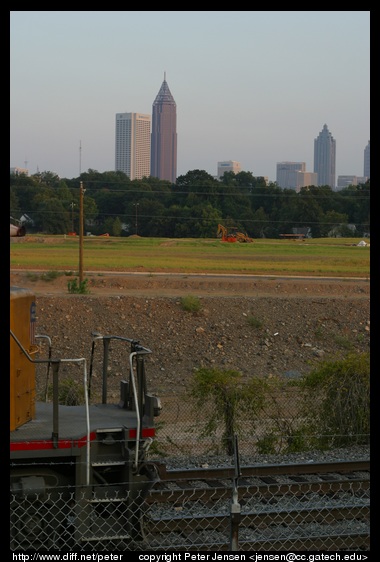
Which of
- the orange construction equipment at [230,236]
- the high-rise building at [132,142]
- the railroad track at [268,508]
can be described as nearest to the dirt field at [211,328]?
the railroad track at [268,508]

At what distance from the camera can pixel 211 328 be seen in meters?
28.7

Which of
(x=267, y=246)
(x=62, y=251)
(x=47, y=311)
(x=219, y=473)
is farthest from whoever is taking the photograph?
(x=267, y=246)

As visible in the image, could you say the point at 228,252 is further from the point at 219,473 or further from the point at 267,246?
the point at 219,473

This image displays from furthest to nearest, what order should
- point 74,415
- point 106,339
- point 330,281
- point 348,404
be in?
1. point 330,281
2. point 348,404
3. point 106,339
4. point 74,415

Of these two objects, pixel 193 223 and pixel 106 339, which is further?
pixel 193 223

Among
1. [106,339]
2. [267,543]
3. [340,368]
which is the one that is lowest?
[267,543]

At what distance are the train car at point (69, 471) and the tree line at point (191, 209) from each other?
205 feet

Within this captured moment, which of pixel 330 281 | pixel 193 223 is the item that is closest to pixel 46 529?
pixel 330 281

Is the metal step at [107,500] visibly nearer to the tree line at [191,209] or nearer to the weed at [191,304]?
the weed at [191,304]

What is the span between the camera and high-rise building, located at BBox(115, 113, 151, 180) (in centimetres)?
16862

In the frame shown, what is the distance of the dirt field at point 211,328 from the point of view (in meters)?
25.5

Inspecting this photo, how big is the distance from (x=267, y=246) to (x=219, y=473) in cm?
5642

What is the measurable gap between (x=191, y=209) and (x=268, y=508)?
6473cm

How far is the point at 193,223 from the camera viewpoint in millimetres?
74250
